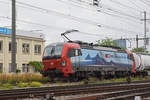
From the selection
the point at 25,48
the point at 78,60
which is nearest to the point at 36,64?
the point at 25,48

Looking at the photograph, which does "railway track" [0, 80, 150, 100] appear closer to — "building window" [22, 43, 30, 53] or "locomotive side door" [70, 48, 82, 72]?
"locomotive side door" [70, 48, 82, 72]

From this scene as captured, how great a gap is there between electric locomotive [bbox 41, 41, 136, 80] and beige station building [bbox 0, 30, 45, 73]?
2193 centimetres

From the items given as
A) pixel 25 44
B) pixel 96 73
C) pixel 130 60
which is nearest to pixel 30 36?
pixel 25 44

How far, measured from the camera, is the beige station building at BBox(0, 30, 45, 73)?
4553 centimetres

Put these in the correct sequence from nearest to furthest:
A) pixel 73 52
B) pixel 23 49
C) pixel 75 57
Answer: pixel 73 52
pixel 75 57
pixel 23 49

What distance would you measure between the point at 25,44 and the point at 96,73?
1041 inches

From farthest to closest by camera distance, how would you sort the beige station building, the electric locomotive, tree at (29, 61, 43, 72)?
tree at (29, 61, 43, 72) → the beige station building → the electric locomotive

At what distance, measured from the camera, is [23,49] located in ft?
162

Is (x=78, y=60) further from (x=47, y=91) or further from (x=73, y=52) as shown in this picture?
(x=47, y=91)

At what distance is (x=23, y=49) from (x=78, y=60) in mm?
28111

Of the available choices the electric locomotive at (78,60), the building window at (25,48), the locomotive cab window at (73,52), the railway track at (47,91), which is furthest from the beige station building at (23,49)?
the railway track at (47,91)

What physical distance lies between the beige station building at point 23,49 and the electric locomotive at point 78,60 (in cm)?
2193

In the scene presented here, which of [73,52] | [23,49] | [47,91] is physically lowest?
[47,91]

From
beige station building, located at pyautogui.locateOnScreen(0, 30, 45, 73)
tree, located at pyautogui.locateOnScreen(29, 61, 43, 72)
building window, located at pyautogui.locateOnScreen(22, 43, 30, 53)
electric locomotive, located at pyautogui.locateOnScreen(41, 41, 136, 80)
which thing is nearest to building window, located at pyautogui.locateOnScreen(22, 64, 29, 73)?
beige station building, located at pyautogui.locateOnScreen(0, 30, 45, 73)
